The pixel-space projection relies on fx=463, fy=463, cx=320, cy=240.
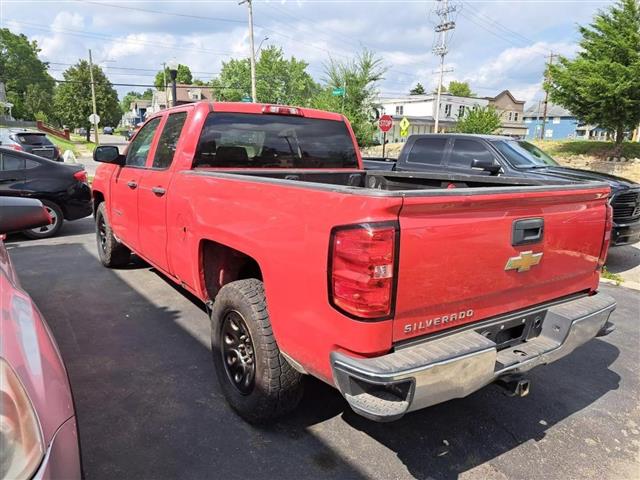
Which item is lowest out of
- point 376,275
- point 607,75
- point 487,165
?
point 376,275

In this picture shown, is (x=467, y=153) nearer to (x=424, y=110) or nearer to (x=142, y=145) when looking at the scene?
(x=142, y=145)

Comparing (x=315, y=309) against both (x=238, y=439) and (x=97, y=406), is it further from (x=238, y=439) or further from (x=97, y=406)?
(x=97, y=406)

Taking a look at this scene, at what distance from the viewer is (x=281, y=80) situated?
202ft

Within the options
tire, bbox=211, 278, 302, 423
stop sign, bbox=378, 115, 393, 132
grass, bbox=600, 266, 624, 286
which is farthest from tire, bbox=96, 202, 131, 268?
stop sign, bbox=378, 115, 393, 132

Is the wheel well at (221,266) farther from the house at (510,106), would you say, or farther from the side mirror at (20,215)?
the house at (510,106)

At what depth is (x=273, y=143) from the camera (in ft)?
13.8

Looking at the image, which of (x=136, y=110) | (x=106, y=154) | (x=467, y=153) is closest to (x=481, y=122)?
(x=467, y=153)

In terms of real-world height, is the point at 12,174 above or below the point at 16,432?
above

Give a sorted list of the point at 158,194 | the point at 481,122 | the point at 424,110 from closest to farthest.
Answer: the point at 158,194 < the point at 481,122 < the point at 424,110

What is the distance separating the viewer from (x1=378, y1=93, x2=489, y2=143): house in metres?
66.1

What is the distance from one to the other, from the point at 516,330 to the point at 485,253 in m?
0.69

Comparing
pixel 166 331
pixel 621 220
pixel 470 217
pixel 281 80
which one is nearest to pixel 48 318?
pixel 166 331

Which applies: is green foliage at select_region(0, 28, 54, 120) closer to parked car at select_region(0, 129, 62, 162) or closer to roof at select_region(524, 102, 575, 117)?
parked car at select_region(0, 129, 62, 162)

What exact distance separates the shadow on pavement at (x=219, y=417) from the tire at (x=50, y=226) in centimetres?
424
